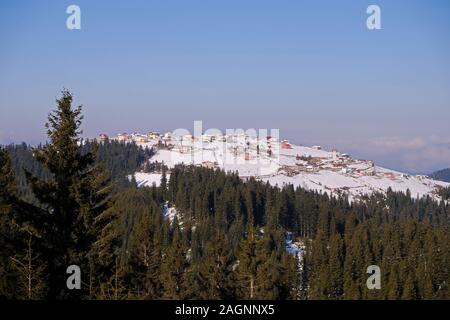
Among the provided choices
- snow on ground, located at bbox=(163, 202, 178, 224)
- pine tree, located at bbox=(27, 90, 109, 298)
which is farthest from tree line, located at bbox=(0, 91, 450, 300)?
snow on ground, located at bbox=(163, 202, 178, 224)

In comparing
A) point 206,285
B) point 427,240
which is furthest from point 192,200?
point 206,285

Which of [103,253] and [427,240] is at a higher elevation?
[103,253]

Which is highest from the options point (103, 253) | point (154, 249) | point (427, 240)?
point (103, 253)

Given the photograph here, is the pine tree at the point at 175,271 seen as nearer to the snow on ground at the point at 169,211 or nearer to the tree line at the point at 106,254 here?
the tree line at the point at 106,254

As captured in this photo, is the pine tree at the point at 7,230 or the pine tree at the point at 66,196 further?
the pine tree at the point at 66,196

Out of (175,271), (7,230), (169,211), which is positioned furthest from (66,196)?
(169,211)

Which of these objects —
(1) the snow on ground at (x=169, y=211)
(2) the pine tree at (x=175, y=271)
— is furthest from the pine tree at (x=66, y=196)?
(1) the snow on ground at (x=169, y=211)

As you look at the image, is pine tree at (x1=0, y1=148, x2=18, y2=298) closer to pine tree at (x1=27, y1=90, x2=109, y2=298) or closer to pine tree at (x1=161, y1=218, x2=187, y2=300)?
pine tree at (x1=27, y1=90, x2=109, y2=298)

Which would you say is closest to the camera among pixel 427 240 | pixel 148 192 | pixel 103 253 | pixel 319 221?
pixel 103 253

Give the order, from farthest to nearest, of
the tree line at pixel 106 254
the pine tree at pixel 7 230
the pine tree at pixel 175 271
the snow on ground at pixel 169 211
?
1. the snow on ground at pixel 169 211
2. the pine tree at pixel 175 271
3. the tree line at pixel 106 254
4. the pine tree at pixel 7 230
